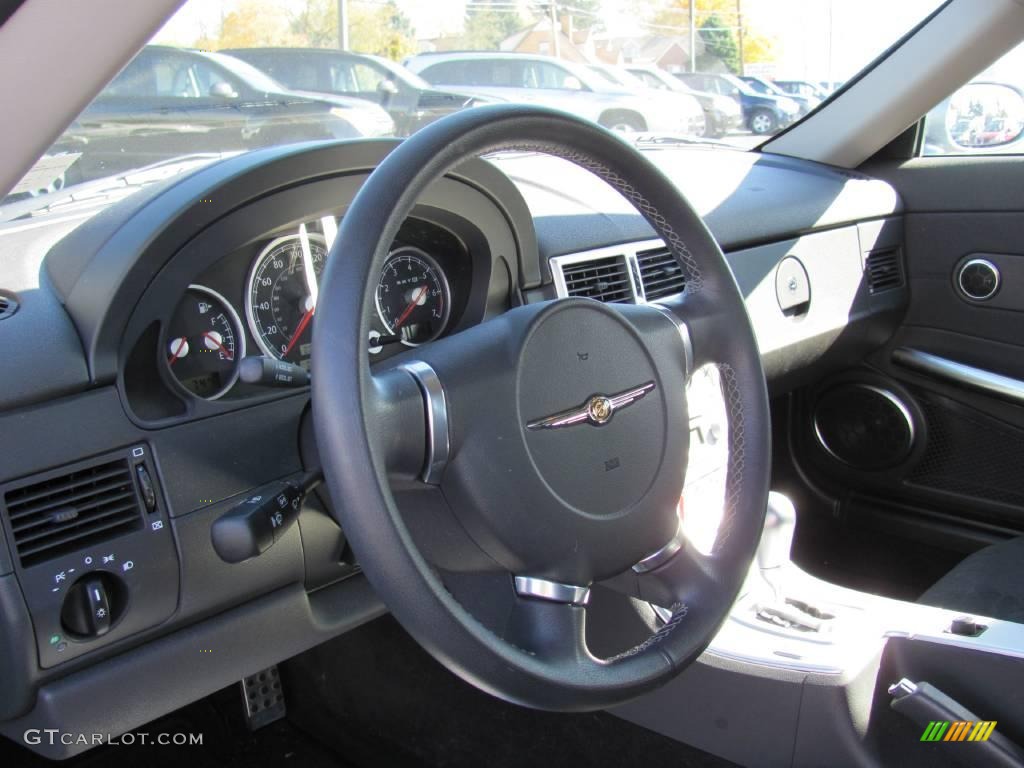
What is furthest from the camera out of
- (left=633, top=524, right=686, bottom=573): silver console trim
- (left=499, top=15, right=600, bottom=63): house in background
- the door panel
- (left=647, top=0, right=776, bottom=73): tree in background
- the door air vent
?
the door panel

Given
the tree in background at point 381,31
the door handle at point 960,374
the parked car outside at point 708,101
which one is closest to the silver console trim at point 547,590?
the tree in background at point 381,31

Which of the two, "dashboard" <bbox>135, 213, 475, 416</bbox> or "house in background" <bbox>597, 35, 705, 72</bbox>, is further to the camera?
"house in background" <bbox>597, 35, 705, 72</bbox>

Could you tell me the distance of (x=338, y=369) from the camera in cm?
101

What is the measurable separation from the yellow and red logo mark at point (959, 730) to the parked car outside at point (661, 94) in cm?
156

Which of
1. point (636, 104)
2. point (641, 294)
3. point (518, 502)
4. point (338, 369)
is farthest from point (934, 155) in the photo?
point (338, 369)

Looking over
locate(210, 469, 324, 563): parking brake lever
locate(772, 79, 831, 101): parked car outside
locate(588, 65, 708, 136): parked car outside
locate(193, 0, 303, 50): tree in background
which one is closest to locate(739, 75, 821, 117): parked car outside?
locate(772, 79, 831, 101): parked car outside

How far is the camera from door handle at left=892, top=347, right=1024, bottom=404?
266 cm

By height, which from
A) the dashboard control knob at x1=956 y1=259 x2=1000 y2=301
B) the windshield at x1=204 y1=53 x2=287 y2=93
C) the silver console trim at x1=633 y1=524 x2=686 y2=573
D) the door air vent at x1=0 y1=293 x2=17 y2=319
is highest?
the windshield at x1=204 y1=53 x2=287 y2=93

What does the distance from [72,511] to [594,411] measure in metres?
0.71

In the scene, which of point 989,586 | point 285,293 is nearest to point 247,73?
point 285,293

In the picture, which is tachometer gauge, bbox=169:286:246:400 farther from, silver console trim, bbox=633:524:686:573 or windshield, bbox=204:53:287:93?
silver console trim, bbox=633:524:686:573

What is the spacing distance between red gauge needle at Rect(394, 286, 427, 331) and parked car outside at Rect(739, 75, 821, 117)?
4.76 feet

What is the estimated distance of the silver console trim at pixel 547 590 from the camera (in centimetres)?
121

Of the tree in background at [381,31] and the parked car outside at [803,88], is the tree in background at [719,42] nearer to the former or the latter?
the parked car outside at [803,88]
